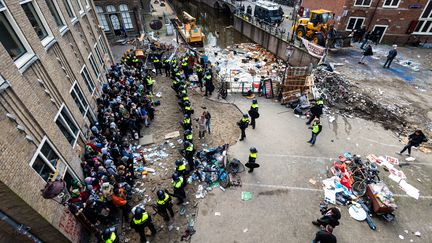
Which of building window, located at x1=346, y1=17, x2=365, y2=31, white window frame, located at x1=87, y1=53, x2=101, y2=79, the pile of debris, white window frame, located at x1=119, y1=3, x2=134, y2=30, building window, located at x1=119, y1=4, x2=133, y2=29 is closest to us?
the pile of debris

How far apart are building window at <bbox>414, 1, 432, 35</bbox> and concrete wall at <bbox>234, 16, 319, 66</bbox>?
10.9 m

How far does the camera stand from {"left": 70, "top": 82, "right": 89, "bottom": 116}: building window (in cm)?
876

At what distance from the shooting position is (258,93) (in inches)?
532

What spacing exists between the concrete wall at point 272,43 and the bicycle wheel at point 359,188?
10.7m

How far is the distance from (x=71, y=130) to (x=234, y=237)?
6.91 meters

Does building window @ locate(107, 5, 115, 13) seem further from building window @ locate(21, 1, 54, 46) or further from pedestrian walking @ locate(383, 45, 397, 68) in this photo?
pedestrian walking @ locate(383, 45, 397, 68)

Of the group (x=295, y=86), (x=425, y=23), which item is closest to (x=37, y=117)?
(x=295, y=86)

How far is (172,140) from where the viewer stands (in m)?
10.2

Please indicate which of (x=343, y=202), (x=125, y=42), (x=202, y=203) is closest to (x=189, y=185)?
(x=202, y=203)

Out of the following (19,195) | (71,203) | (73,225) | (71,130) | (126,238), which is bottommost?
(126,238)

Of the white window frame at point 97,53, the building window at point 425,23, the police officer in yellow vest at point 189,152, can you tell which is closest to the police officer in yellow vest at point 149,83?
the white window frame at point 97,53

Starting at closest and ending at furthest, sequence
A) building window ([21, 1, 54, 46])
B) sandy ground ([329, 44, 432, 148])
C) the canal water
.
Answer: building window ([21, 1, 54, 46])
sandy ground ([329, 44, 432, 148])
the canal water

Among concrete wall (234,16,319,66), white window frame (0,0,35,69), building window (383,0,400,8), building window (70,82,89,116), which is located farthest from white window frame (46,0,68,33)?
building window (383,0,400,8)

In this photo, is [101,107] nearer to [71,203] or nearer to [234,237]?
[71,203]
